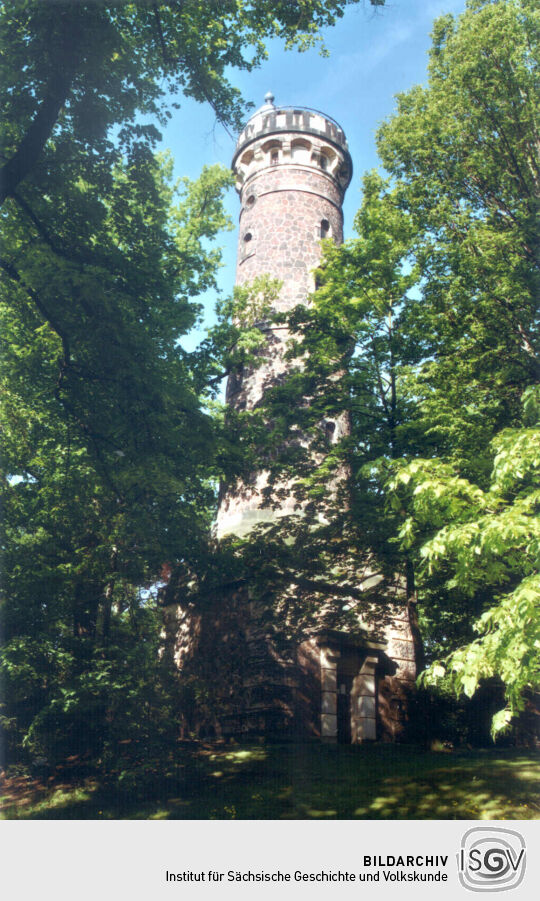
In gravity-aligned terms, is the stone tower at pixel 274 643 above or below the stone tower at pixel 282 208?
below

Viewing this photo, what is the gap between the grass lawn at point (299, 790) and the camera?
8031 millimetres

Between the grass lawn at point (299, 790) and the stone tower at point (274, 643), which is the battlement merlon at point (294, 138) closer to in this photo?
the stone tower at point (274, 643)

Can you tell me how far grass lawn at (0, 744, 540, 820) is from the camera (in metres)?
8.03

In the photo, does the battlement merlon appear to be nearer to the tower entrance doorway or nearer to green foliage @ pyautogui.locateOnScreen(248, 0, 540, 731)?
green foliage @ pyautogui.locateOnScreen(248, 0, 540, 731)

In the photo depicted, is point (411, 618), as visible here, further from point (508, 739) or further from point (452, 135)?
point (452, 135)

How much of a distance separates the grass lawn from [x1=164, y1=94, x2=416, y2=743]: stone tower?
1.76 metres

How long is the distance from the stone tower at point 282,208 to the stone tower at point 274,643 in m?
0.05

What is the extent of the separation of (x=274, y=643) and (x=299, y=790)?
499 cm

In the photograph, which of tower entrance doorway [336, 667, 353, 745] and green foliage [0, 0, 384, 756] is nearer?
green foliage [0, 0, 384, 756]

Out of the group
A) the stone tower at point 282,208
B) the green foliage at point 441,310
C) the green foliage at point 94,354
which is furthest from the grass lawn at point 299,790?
the stone tower at point 282,208
